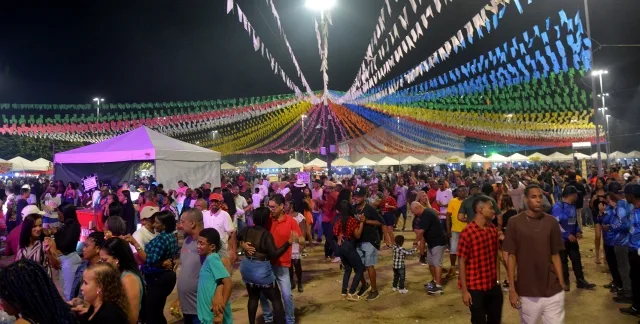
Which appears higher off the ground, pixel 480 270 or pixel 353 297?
pixel 480 270

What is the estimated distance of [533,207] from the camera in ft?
12.5

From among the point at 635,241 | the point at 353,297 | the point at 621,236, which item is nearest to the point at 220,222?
the point at 353,297

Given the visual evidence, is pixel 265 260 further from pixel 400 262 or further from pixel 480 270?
pixel 400 262

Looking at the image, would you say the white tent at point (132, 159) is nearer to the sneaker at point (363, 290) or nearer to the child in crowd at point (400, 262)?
the sneaker at point (363, 290)

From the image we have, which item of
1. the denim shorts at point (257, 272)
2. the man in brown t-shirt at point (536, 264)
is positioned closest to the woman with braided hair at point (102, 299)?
the denim shorts at point (257, 272)

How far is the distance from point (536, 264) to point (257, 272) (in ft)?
9.05

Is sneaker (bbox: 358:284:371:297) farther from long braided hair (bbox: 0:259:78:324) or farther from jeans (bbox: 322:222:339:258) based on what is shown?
long braided hair (bbox: 0:259:78:324)

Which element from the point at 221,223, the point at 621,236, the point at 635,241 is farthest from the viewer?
the point at 221,223

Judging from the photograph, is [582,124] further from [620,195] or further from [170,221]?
[170,221]

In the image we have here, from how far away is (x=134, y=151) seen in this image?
13922mm

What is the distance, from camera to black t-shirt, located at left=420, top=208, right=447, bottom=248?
7.07m

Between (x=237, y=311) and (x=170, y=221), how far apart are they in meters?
2.53

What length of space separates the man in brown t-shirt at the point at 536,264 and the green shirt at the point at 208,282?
2493 mm

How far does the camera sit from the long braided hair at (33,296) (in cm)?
228
